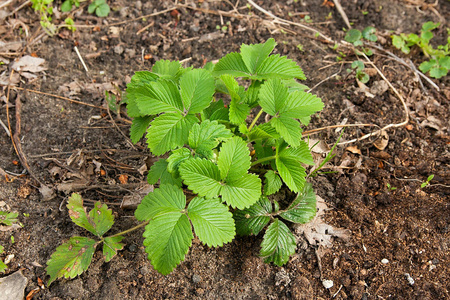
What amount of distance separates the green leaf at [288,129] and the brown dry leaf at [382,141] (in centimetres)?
98

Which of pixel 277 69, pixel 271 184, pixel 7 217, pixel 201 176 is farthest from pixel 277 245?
pixel 7 217

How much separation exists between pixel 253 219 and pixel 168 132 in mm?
644

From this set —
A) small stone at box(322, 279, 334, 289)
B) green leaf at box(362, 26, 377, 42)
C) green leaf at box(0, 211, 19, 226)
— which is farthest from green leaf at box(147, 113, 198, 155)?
green leaf at box(362, 26, 377, 42)

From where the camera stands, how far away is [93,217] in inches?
72.6

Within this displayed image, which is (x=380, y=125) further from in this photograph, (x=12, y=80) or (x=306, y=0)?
(x=12, y=80)

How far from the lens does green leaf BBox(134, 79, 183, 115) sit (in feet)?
5.58

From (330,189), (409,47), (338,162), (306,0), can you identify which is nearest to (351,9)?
(306,0)

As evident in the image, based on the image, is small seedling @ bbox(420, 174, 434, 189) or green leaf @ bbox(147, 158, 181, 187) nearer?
green leaf @ bbox(147, 158, 181, 187)

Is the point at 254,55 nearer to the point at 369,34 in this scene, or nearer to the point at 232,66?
the point at 232,66

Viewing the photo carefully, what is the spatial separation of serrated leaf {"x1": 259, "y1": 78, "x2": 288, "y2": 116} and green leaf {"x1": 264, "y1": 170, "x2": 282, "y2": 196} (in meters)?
0.33

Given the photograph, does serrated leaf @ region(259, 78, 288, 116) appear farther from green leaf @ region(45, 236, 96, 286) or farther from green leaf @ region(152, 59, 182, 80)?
green leaf @ region(45, 236, 96, 286)

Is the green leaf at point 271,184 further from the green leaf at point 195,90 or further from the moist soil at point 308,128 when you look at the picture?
the green leaf at point 195,90

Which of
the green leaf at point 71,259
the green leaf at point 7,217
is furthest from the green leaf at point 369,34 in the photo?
the green leaf at point 7,217

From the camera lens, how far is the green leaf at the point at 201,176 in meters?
1.61
